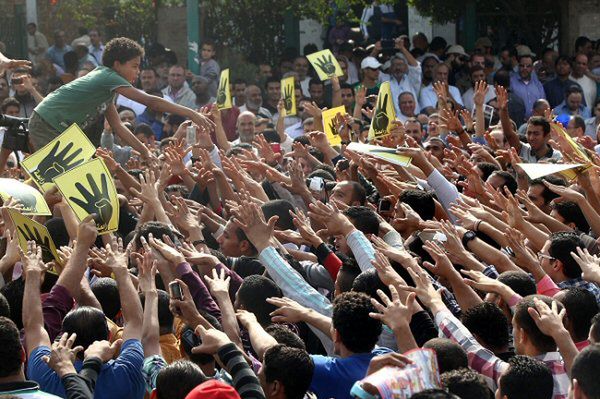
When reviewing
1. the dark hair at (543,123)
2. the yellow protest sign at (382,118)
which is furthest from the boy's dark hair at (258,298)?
the dark hair at (543,123)

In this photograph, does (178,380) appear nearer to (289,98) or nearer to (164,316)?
(164,316)

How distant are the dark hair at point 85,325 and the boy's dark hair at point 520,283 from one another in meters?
1.92

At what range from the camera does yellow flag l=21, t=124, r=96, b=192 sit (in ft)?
23.3

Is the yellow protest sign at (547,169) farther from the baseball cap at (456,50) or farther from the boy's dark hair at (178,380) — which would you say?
the baseball cap at (456,50)

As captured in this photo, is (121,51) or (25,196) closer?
(25,196)

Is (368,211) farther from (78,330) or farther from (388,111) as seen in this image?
(388,111)

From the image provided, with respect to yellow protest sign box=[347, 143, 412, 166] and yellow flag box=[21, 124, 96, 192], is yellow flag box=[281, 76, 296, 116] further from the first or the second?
yellow flag box=[21, 124, 96, 192]

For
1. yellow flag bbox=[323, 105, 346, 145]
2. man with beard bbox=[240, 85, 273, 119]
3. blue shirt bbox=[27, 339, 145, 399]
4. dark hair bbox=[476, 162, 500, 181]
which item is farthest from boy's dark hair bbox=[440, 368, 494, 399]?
man with beard bbox=[240, 85, 273, 119]

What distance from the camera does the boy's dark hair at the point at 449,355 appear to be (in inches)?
189

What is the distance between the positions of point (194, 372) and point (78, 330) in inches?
28.9

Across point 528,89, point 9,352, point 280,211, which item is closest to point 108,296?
point 9,352

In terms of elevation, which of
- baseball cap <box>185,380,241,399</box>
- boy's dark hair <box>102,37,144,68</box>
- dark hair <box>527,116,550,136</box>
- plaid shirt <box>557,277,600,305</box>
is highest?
boy's dark hair <box>102,37,144,68</box>

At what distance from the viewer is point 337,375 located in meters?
4.95

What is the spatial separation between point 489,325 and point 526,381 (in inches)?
27.6
